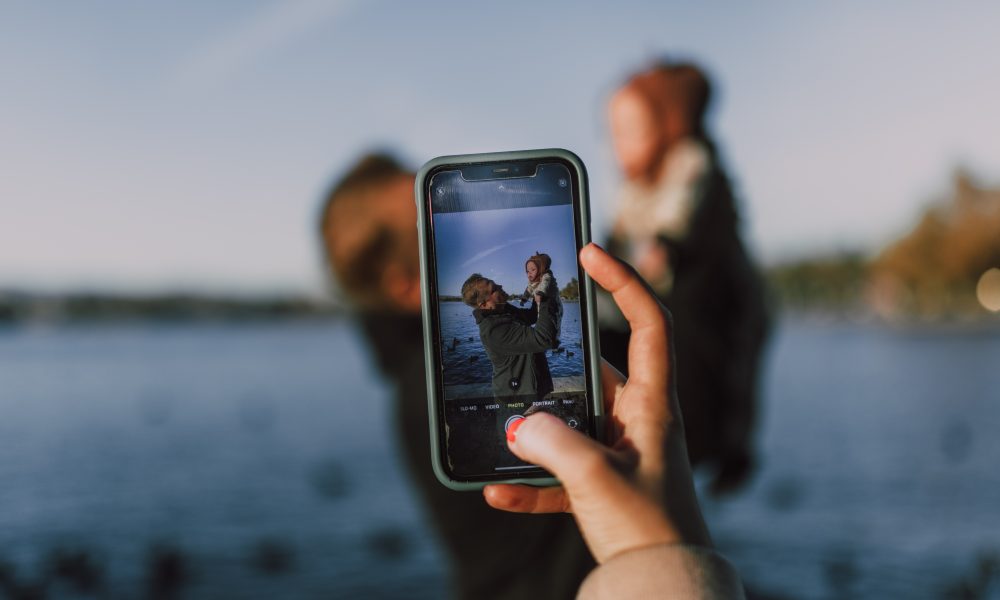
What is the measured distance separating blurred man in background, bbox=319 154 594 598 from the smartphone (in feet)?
4.90

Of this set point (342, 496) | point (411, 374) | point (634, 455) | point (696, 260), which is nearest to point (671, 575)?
point (634, 455)

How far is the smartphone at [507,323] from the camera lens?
6.82 feet

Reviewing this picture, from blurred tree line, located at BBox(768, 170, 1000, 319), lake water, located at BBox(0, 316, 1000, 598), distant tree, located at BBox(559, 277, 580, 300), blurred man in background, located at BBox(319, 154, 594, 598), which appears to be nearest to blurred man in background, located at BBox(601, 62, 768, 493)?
blurred man in background, located at BBox(319, 154, 594, 598)

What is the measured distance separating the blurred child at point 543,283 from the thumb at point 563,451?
45 cm

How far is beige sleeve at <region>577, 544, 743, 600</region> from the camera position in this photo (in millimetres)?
1402

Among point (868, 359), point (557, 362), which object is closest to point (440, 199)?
point (557, 362)

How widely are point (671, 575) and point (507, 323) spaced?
88 cm

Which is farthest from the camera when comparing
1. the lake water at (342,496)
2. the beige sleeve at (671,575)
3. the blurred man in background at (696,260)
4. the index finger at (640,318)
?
the lake water at (342,496)

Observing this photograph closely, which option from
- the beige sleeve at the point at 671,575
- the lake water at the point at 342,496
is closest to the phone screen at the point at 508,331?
the beige sleeve at the point at 671,575

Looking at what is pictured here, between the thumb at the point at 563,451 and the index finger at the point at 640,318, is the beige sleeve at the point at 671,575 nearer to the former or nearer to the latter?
the thumb at the point at 563,451

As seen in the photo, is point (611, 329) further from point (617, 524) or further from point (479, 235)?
point (617, 524)

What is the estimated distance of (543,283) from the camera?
2.11 metres

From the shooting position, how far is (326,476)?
35.4 metres

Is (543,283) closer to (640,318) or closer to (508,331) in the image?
(508,331)
